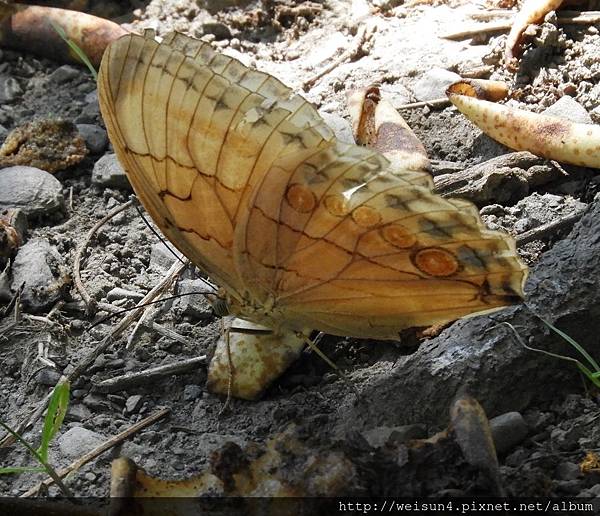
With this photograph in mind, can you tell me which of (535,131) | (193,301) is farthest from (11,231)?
(535,131)

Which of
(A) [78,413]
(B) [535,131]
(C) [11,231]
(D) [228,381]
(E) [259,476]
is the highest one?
(B) [535,131]

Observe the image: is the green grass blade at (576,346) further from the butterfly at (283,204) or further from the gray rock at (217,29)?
the gray rock at (217,29)

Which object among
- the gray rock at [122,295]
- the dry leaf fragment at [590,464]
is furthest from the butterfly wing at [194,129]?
the dry leaf fragment at [590,464]

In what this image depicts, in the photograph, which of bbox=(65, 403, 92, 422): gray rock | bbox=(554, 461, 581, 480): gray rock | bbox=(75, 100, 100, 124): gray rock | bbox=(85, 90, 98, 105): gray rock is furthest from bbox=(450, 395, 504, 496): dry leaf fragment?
bbox=(85, 90, 98, 105): gray rock

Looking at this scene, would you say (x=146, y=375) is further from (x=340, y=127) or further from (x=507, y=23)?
(x=507, y=23)

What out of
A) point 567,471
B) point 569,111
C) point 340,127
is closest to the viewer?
point 567,471

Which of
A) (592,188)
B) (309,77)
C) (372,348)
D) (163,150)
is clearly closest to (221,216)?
(163,150)

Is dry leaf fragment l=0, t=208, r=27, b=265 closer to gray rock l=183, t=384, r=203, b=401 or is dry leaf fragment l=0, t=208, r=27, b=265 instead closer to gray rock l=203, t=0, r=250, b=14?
gray rock l=183, t=384, r=203, b=401
